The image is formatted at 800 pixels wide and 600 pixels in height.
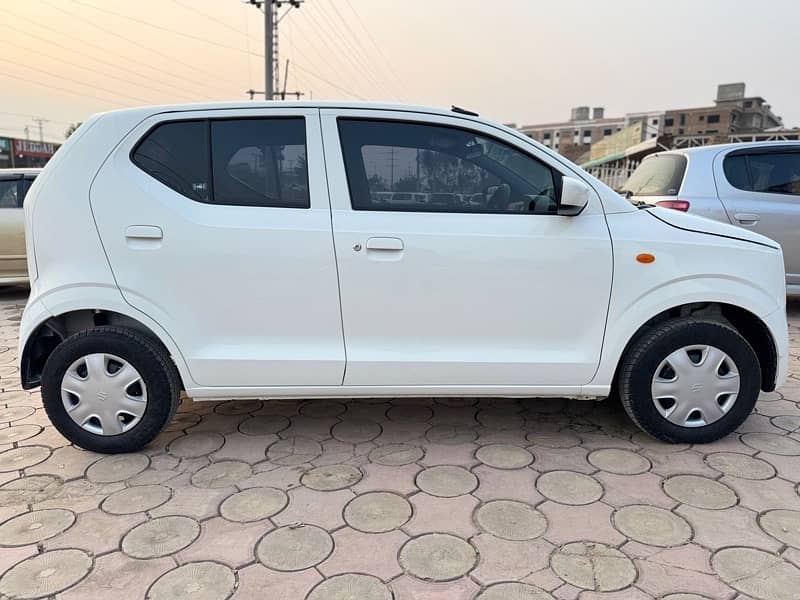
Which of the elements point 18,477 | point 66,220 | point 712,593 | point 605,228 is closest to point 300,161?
point 66,220

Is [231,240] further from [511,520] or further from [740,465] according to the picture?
[740,465]

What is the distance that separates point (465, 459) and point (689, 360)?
4.07 ft

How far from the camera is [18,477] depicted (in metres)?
2.57

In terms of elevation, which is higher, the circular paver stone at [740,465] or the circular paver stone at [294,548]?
the circular paver stone at [740,465]

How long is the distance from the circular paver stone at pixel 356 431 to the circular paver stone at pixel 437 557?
0.91 m

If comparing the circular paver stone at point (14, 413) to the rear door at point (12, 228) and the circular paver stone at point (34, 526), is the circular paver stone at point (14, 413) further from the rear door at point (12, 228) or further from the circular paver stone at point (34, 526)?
the rear door at point (12, 228)

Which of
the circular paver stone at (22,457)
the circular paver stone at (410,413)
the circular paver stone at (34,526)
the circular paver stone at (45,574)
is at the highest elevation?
the circular paver stone at (410,413)

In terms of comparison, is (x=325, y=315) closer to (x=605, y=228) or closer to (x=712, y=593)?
(x=605, y=228)

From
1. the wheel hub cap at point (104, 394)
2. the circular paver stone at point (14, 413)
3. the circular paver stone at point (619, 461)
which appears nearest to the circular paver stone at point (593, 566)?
the circular paver stone at point (619, 461)

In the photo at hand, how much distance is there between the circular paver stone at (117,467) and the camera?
101 inches

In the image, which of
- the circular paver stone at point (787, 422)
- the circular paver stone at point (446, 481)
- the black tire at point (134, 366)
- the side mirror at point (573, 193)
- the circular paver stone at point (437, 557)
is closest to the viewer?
the circular paver stone at point (437, 557)

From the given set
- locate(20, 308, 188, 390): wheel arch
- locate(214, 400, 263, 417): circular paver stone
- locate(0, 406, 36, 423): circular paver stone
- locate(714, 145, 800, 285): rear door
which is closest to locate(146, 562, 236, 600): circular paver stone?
locate(20, 308, 188, 390): wheel arch

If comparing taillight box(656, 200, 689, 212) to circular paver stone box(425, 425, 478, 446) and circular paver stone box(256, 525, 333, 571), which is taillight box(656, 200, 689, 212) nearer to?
circular paver stone box(425, 425, 478, 446)

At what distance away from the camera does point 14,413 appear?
3316 millimetres
